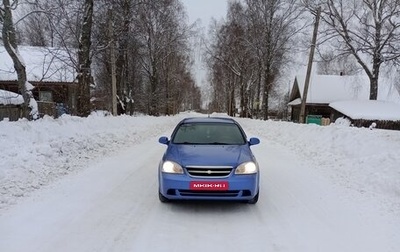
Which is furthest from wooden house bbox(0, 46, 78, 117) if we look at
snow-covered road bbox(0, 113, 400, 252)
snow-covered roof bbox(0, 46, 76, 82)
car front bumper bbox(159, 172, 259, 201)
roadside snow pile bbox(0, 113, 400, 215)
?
car front bumper bbox(159, 172, 259, 201)

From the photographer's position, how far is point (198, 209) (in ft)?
21.2

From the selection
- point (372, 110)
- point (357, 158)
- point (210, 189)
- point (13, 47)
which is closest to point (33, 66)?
point (13, 47)

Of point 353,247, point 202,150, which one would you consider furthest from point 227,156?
point 353,247

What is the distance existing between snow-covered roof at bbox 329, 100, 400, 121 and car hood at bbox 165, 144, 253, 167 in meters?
29.6

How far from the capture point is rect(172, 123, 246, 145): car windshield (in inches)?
297

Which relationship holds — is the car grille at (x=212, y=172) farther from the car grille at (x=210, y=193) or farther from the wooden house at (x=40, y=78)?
the wooden house at (x=40, y=78)

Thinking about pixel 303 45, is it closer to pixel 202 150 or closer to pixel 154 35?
pixel 154 35

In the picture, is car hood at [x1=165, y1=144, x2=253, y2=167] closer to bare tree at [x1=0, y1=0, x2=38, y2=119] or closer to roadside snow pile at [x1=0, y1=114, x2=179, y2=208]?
roadside snow pile at [x1=0, y1=114, x2=179, y2=208]

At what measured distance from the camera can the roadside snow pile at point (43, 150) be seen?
7393mm

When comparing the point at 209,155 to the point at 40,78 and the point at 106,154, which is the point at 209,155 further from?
the point at 40,78

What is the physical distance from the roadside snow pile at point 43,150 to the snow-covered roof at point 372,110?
80.4 feet

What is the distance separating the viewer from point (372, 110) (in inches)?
1347

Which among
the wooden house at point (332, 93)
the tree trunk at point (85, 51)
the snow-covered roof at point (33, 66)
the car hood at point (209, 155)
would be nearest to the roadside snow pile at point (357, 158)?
the car hood at point (209, 155)

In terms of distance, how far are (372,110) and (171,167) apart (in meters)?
32.0
